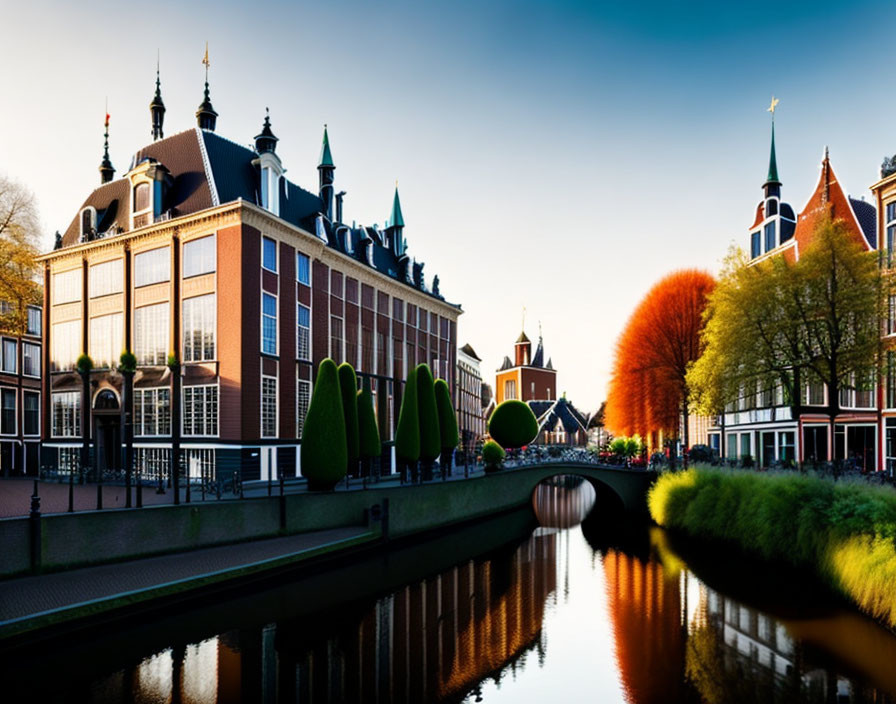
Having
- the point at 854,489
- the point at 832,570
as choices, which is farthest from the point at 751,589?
the point at 854,489

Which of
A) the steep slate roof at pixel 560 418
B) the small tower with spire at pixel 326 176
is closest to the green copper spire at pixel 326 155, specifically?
the small tower with spire at pixel 326 176

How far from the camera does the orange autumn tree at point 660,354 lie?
1756 inches

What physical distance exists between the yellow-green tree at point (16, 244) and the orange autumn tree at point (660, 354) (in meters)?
37.8

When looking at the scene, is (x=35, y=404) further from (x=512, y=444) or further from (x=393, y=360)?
(x=512, y=444)

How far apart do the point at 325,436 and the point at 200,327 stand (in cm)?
1196

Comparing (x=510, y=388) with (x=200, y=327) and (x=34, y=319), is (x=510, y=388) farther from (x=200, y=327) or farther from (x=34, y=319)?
(x=200, y=327)

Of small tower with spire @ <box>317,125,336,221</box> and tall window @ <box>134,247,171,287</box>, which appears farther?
small tower with spire @ <box>317,125,336,221</box>

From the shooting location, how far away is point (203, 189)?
3306cm

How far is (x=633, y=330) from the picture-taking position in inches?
1834

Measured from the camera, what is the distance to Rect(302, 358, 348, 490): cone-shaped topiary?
24453mm

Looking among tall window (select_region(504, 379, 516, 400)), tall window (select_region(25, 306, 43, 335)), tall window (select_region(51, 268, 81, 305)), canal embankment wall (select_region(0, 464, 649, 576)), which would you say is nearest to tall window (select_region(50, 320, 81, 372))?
tall window (select_region(51, 268, 81, 305))

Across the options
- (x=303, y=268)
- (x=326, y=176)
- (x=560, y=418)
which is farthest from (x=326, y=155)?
(x=560, y=418)

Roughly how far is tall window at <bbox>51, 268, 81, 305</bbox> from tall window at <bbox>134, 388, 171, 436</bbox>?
337 inches

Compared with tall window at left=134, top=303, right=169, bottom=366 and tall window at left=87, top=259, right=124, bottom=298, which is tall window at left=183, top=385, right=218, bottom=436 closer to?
tall window at left=134, top=303, right=169, bottom=366
